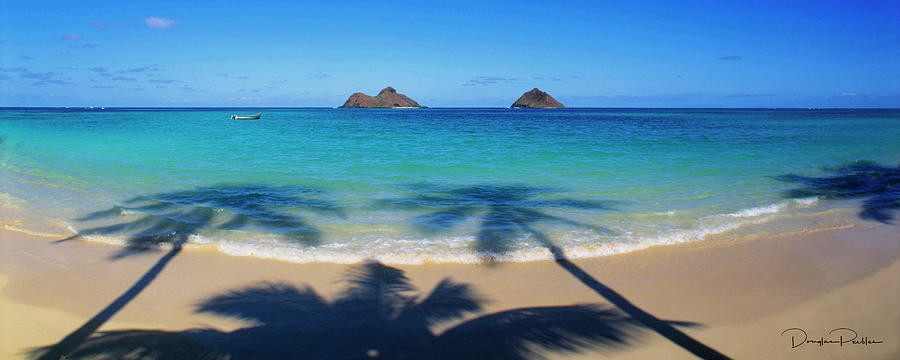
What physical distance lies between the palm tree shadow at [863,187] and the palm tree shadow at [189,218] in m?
12.4

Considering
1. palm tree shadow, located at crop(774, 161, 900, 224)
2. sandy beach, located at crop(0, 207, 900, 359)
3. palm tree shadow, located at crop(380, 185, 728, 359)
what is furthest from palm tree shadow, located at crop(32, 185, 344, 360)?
palm tree shadow, located at crop(774, 161, 900, 224)

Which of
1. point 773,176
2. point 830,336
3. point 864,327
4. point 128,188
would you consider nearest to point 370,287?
point 830,336

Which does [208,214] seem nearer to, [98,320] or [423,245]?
[98,320]

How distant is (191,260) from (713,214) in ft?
33.9

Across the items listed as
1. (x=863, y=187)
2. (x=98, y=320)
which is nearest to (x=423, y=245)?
(x=98, y=320)

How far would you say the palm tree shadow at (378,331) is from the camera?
14.6ft

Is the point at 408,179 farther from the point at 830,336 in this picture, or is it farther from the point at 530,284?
the point at 830,336

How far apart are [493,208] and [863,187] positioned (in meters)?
12.3

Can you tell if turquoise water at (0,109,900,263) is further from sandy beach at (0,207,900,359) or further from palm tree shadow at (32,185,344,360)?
sandy beach at (0,207,900,359)

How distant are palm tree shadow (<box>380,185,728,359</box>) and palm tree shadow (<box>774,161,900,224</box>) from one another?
6121mm

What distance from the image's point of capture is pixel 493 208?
10.7m

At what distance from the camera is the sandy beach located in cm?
478
